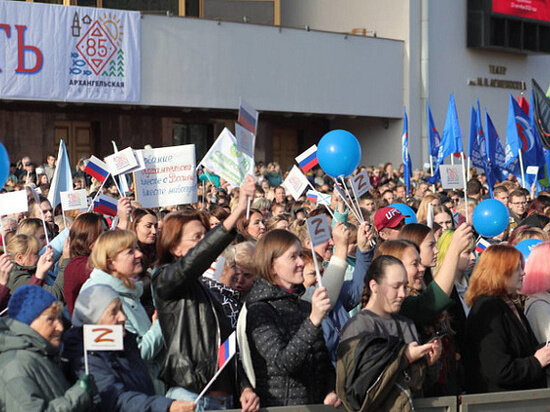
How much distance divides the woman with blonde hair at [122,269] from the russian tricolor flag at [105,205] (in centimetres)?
447

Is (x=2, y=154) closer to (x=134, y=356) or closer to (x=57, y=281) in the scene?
(x=57, y=281)

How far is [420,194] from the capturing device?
16891 millimetres

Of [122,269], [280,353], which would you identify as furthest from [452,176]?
[280,353]

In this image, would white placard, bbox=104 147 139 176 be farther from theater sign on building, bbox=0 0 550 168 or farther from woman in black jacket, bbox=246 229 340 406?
theater sign on building, bbox=0 0 550 168

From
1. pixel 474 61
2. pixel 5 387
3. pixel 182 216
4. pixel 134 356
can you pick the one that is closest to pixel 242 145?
pixel 182 216

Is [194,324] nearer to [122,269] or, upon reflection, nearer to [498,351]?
[122,269]

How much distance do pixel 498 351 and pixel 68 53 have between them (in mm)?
19827

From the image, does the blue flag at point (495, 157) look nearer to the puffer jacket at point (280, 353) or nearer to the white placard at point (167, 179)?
the white placard at point (167, 179)

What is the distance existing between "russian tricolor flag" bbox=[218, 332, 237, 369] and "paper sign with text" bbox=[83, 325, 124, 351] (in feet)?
1.72

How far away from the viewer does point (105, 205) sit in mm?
10328

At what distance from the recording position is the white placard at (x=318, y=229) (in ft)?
18.9

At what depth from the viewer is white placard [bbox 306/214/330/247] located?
5.77 metres

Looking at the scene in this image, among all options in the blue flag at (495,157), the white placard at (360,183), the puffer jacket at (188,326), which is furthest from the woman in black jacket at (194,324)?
the blue flag at (495,157)

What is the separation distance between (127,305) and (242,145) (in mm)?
1505
